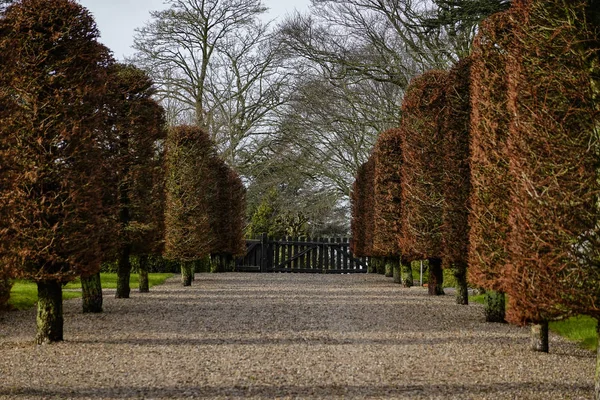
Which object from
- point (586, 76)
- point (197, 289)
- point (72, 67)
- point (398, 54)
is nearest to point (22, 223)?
point (72, 67)

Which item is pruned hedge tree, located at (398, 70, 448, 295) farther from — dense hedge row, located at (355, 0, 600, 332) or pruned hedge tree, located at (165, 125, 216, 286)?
pruned hedge tree, located at (165, 125, 216, 286)

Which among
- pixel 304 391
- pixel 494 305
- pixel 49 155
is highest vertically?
pixel 49 155

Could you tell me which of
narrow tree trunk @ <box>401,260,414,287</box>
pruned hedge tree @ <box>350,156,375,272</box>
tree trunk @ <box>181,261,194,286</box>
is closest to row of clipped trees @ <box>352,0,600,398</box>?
narrow tree trunk @ <box>401,260,414,287</box>

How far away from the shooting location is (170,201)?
67.5ft

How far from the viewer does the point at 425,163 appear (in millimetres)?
15172

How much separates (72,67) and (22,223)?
2391mm

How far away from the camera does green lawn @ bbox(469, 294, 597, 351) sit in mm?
10109

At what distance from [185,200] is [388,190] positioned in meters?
6.01

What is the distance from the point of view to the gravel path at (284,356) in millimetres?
Result: 6945

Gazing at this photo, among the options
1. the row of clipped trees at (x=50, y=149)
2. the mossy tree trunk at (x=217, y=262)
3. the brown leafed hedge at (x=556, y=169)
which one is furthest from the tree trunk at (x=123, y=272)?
the mossy tree trunk at (x=217, y=262)

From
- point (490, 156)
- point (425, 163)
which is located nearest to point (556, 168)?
point (490, 156)

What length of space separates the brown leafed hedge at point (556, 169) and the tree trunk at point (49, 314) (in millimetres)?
6160

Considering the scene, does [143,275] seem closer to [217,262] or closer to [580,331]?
[580,331]

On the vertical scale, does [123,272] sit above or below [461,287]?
above
